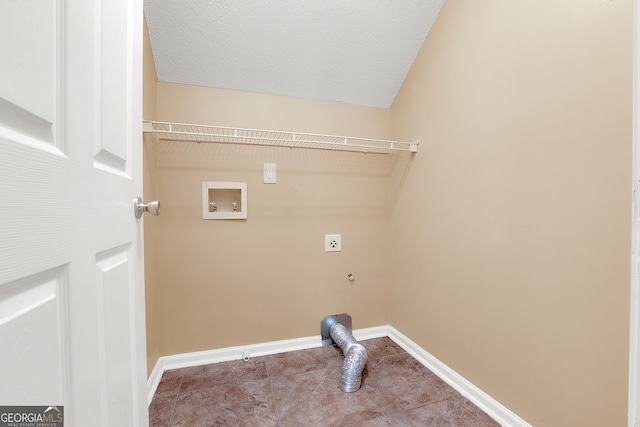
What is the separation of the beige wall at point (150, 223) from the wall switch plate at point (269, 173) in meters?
0.65

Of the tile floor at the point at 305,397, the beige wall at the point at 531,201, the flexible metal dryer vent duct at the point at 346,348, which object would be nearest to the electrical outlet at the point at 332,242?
the flexible metal dryer vent duct at the point at 346,348

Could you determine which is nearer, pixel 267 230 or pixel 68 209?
pixel 68 209

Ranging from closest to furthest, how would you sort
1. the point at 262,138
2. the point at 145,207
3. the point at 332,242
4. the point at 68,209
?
1. the point at 68,209
2. the point at 145,207
3. the point at 262,138
4. the point at 332,242

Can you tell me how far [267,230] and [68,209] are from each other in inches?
51.0

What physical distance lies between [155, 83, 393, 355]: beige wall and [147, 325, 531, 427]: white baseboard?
46 millimetres

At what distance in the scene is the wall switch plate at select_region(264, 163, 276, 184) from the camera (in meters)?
1.68

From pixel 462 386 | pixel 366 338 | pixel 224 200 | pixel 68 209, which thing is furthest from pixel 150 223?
pixel 462 386

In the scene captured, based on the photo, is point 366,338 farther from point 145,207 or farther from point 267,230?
point 145,207

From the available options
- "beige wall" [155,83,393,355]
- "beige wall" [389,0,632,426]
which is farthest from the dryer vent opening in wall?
"beige wall" [389,0,632,426]

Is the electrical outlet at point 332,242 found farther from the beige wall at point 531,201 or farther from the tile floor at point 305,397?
the tile floor at point 305,397

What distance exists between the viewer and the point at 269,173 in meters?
1.69

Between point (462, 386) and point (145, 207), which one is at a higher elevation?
point (145, 207)

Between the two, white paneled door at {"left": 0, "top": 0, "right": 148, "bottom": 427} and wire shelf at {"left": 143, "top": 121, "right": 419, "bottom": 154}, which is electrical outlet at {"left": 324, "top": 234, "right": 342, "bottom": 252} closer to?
wire shelf at {"left": 143, "top": 121, "right": 419, "bottom": 154}

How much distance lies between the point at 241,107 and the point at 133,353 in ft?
4.74
